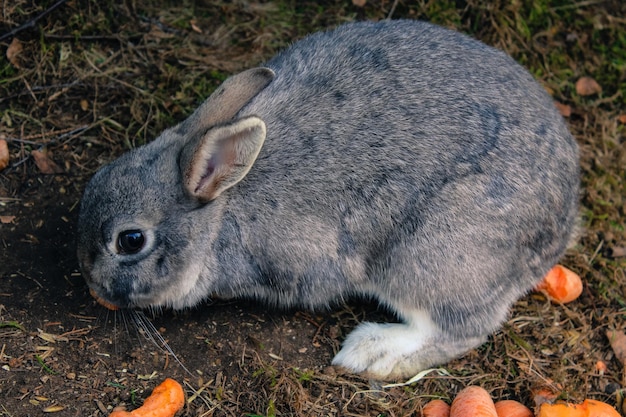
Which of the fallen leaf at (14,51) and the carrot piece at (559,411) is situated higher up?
the fallen leaf at (14,51)

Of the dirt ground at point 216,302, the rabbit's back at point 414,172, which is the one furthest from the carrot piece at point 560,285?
the rabbit's back at point 414,172

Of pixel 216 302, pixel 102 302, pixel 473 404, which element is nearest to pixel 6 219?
pixel 102 302

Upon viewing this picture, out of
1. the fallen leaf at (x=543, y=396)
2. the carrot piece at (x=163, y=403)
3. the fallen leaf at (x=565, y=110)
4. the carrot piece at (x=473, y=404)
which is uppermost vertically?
the carrot piece at (x=163, y=403)

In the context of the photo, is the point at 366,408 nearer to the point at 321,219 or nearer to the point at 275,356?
the point at 275,356

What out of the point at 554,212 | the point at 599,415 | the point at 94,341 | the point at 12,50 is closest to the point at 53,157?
the point at 12,50

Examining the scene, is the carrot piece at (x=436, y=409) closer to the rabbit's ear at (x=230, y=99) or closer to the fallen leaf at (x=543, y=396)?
the fallen leaf at (x=543, y=396)

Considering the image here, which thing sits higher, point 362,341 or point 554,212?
point 554,212
